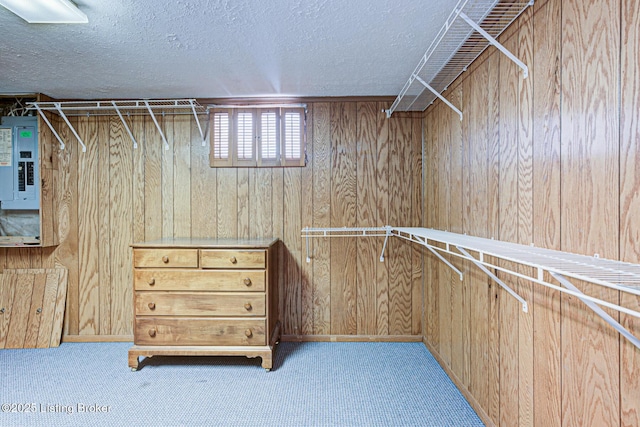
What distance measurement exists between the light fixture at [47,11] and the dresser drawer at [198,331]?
1729 mm

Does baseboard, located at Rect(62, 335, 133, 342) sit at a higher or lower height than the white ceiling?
lower

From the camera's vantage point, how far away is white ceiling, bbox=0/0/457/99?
1483 mm

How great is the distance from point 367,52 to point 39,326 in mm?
3135

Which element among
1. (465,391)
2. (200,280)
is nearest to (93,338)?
(200,280)

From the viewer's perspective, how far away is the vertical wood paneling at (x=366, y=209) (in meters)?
2.66

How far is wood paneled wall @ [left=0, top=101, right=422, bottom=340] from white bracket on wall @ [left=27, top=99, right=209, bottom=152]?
56mm

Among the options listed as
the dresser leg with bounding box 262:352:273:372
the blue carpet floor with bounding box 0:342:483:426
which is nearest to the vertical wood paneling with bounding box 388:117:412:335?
the blue carpet floor with bounding box 0:342:483:426

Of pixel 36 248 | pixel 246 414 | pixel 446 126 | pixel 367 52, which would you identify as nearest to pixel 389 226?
pixel 446 126

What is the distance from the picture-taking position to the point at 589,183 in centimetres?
99

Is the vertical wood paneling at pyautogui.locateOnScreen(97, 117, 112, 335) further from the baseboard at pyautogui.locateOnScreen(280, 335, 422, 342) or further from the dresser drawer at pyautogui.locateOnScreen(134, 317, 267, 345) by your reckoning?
the baseboard at pyautogui.locateOnScreen(280, 335, 422, 342)

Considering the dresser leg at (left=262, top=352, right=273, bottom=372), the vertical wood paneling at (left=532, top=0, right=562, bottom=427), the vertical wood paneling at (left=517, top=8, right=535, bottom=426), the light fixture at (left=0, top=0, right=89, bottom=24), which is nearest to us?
the vertical wood paneling at (left=532, top=0, right=562, bottom=427)

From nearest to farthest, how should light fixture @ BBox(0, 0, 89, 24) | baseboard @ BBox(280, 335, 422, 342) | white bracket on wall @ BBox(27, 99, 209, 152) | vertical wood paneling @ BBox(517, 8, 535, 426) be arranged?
vertical wood paneling @ BBox(517, 8, 535, 426) < light fixture @ BBox(0, 0, 89, 24) < white bracket on wall @ BBox(27, 99, 209, 152) < baseboard @ BBox(280, 335, 422, 342)

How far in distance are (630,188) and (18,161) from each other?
3.53 m

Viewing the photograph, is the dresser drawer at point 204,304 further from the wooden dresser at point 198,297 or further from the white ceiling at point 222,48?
the white ceiling at point 222,48
